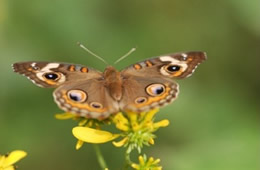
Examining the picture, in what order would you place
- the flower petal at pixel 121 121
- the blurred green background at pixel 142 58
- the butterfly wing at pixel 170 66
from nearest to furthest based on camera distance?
the flower petal at pixel 121 121 → the butterfly wing at pixel 170 66 → the blurred green background at pixel 142 58

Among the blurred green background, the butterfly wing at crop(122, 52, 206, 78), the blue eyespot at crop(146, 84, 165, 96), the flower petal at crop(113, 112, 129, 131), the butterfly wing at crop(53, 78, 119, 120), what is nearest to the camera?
the butterfly wing at crop(53, 78, 119, 120)

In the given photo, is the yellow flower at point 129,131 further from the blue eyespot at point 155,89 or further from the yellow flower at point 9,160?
the yellow flower at point 9,160

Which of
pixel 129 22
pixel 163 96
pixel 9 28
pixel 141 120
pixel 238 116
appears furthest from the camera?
pixel 129 22

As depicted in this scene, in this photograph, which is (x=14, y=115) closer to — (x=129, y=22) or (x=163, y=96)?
(x=129, y=22)

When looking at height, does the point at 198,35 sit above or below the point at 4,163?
above

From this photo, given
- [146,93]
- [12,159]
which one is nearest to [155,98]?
[146,93]

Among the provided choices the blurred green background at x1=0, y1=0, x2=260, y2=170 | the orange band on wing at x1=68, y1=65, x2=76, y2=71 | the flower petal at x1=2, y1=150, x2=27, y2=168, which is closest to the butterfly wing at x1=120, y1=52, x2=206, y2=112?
the orange band on wing at x1=68, y1=65, x2=76, y2=71

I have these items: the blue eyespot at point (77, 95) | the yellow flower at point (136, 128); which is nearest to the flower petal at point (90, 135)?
Answer: the yellow flower at point (136, 128)

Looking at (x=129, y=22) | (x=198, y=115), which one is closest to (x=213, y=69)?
(x=198, y=115)

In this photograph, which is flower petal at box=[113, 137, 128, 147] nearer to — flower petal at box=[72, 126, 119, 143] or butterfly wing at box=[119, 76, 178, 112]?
flower petal at box=[72, 126, 119, 143]
